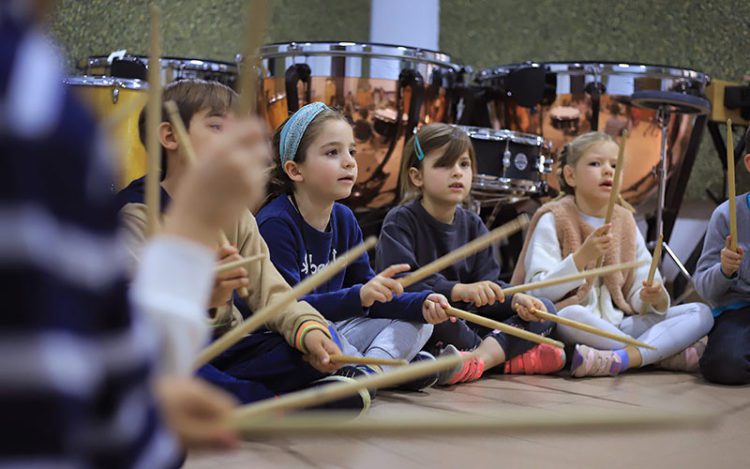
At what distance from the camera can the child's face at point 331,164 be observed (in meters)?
1.96

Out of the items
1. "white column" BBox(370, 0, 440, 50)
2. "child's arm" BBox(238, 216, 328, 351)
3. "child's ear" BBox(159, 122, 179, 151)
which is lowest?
"child's arm" BBox(238, 216, 328, 351)

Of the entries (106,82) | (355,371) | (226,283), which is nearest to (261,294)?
(355,371)

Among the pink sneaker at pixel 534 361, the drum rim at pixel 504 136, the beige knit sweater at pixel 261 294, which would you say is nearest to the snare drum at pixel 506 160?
the drum rim at pixel 504 136

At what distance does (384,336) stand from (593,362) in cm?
54

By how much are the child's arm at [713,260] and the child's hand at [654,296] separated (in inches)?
3.4

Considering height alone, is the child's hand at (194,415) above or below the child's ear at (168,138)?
below

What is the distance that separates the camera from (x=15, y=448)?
38cm

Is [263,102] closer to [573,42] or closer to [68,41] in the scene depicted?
[68,41]

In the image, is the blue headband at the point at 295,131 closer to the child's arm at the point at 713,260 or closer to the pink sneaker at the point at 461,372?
the pink sneaker at the point at 461,372

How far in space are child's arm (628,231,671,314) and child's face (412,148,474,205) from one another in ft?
1.50

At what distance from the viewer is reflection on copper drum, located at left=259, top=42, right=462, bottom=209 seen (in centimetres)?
305

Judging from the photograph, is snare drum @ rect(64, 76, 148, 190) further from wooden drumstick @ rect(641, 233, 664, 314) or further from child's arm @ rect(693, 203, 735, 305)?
child's arm @ rect(693, 203, 735, 305)

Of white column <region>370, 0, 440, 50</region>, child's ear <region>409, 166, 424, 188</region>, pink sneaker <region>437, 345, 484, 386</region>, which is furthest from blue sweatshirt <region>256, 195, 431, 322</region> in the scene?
white column <region>370, 0, 440, 50</region>

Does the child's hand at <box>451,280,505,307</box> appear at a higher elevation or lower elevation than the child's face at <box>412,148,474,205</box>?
lower
